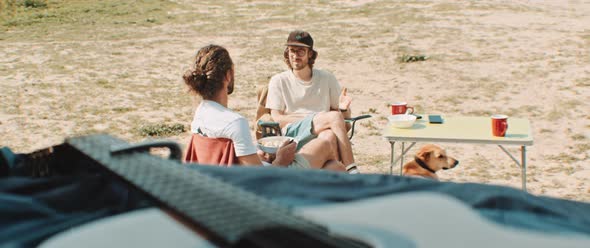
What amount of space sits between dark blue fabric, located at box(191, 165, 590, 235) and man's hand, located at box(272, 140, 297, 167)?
7.10 ft

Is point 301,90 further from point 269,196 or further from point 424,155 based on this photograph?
point 269,196

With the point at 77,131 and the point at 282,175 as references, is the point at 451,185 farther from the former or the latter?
the point at 77,131

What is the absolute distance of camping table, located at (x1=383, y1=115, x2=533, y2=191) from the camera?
3900 millimetres

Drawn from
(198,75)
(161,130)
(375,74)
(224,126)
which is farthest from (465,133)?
(375,74)

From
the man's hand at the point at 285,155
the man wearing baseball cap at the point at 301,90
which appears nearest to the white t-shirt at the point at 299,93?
the man wearing baseball cap at the point at 301,90

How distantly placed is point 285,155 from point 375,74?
5.14 m

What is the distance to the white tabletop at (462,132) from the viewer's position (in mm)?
3900

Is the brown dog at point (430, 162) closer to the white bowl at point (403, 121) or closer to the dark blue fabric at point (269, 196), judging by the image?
the white bowl at point (403, 121)

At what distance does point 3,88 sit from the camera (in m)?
8.07

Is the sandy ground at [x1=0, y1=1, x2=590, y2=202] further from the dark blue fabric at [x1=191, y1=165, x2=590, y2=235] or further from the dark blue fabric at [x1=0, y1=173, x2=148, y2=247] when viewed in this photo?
the dark blue fabric at [x1=0, y1=173, x2=148, y2=247]

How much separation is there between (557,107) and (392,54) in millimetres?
3405

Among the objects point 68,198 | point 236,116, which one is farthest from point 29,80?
point 68,198

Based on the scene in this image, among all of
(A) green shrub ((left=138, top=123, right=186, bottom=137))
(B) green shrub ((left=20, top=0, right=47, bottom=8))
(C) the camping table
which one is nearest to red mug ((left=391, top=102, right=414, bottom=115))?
(C) the camping table

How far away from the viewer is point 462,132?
4.07m
